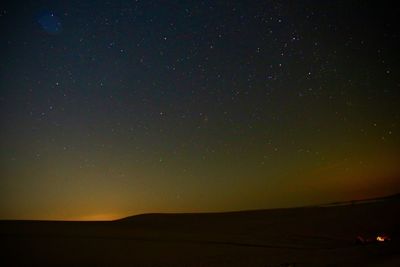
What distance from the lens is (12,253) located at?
999 inches

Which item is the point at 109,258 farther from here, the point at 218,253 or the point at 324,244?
the point at 324,244

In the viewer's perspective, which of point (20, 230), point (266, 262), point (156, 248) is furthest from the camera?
point (20, 230)

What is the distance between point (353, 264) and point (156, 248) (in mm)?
14962

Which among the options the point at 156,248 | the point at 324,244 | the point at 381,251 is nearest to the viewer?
the point at 381,251

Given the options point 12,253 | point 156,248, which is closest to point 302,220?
point 156,248

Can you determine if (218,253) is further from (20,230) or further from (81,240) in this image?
(20,230)

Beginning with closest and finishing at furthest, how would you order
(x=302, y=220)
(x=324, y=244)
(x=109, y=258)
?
1. (x=109, y=258)
2. (x=324, y=244)
3. (x=302, y=220)

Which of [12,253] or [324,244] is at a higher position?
[12,253]

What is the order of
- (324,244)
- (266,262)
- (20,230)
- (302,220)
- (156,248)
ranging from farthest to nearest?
(302,220) < (20,230) < (324,244) < (156,248) < (266,262)

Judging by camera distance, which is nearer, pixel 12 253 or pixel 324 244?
pixel 12 253

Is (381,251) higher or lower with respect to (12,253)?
lower

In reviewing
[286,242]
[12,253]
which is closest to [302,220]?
[286,242]

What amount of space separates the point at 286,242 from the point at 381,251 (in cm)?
1155

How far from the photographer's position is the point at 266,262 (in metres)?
21.4
